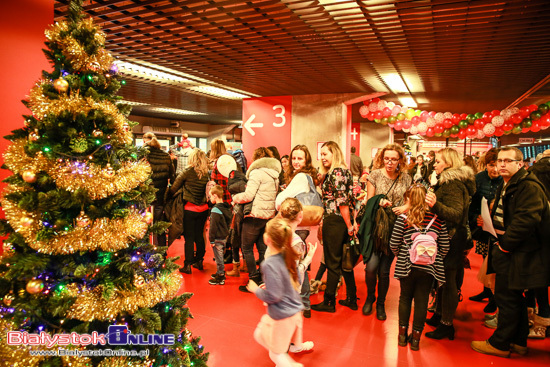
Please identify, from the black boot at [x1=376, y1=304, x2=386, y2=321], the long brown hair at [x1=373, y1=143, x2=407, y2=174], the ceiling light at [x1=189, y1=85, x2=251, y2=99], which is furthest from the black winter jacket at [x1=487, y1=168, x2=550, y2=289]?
the ceiling light at [x1=189, y1=85, x2=251, y2=99]

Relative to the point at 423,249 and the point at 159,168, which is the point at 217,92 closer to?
the point at 159,168

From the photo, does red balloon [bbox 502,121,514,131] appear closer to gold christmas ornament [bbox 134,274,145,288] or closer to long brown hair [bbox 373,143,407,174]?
long brown hair [bbox 373,143,407,174]

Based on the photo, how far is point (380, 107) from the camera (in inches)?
330

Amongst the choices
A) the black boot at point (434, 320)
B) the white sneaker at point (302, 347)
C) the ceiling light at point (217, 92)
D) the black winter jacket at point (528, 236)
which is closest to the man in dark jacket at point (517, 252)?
the black winter jacket at point (528, 236)

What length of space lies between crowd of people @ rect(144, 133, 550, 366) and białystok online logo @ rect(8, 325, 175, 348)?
0.63 m

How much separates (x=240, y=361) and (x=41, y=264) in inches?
68.1

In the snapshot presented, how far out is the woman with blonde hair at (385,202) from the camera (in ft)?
10.8

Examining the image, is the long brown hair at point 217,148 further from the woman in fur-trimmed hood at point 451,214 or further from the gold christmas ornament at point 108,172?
the gold christmas ornament at point 108,172

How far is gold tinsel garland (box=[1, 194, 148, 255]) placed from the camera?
155cm

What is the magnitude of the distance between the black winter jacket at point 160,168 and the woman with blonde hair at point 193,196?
0.14m

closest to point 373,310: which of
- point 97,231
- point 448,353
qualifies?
point 448,353

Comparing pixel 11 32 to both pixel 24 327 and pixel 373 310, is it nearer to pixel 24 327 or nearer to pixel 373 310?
pixel 24 327

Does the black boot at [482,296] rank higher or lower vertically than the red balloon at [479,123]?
lower

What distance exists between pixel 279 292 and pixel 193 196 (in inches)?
103
